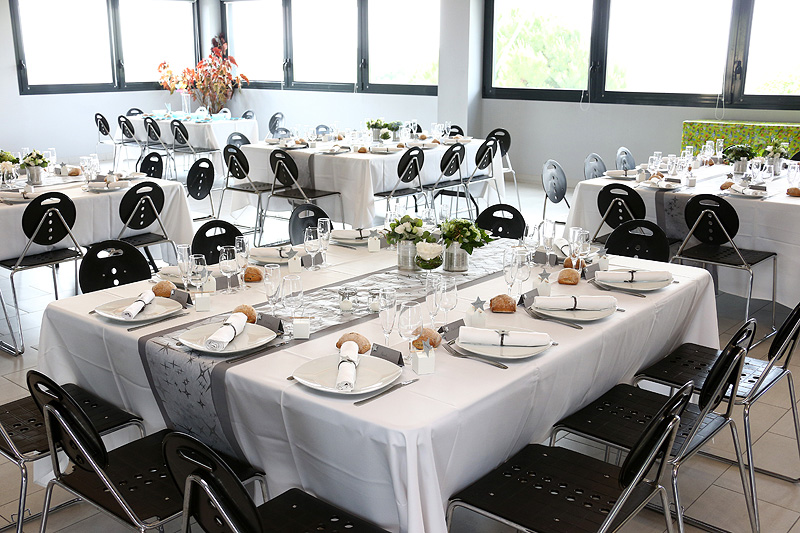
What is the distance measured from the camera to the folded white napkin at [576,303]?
2.70 metres

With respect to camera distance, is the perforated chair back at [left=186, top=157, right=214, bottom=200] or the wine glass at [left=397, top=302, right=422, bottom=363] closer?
the wine glass at [left=397, top=302, right=422, bottom=363]

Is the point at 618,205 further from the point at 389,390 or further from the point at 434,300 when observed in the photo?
the point at 389,390

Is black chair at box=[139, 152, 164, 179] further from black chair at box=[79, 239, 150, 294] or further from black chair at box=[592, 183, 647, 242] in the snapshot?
black chair at box=[592, 183, 647, 242]

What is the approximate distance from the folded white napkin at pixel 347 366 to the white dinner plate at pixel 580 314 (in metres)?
0.78

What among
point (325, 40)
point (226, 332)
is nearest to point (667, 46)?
point (325, 40)

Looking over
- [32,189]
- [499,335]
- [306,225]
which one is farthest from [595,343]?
[32,189]

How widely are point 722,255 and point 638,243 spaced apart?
44.5 inches

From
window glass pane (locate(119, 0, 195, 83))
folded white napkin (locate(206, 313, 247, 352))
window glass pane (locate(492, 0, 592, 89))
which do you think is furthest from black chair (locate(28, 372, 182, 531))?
window glass pane (locate(119, 0, 195, 83))

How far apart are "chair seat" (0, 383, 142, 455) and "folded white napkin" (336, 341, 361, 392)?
0.89 m

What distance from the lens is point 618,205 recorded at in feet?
16.7

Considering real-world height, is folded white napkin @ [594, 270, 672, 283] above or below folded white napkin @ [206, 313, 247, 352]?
above

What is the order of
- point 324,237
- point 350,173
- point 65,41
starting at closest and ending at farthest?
point 324,237 < point 350,173 < point 65,41

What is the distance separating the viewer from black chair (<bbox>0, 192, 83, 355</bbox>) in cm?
455

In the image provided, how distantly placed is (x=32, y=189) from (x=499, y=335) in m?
4.11
